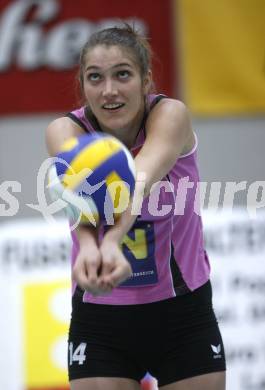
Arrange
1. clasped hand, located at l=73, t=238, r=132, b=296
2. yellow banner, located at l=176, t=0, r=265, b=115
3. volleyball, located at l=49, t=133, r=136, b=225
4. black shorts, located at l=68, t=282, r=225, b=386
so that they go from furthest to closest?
yellow banner, located at l=176, t=0, r=265, b=115, black shorts, located at l=68, t=282, r=225, b=386, volleyball, located at l=49, t=133, r=136, b=225, clasped hand, located at l=73, t=238, r=132, b=296

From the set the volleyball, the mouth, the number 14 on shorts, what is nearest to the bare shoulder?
the mouth

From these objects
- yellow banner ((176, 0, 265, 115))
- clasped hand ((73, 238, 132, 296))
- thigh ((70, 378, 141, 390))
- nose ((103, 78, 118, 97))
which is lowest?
thigh ((70, 378, 141, 390))

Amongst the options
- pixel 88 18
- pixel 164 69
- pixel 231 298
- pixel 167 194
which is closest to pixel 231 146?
pixel 164 69

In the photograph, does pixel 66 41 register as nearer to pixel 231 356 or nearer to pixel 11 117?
pixel 11 117

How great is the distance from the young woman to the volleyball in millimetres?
362

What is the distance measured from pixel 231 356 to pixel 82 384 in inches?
76.7

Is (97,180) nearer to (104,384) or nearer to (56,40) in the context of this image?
(104,384)

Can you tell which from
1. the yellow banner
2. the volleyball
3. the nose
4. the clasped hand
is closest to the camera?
the clasped hand

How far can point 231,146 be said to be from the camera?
21.4ft

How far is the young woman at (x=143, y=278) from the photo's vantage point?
2855 millimetres

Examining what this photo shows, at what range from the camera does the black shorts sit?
10.0ft

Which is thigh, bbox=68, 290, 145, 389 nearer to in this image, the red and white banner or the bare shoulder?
the bare shoulder

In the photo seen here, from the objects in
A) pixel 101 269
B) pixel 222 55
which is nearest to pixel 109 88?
pixel 101 269

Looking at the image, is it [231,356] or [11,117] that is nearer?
[231,356]
